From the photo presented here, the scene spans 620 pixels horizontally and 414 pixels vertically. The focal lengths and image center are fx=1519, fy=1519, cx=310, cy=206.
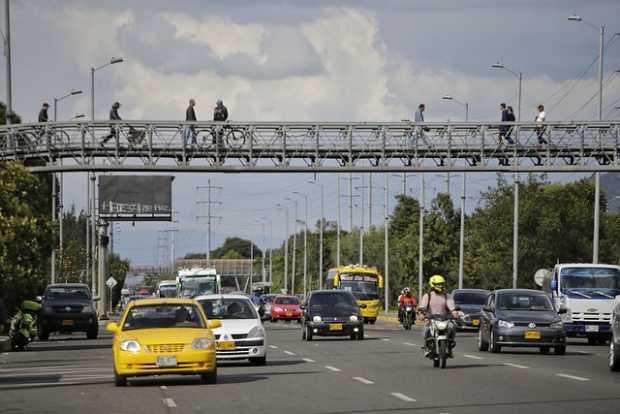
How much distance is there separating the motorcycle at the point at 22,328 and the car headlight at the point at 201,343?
20.4m

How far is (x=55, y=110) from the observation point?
82.0m

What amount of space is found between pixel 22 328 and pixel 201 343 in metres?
20.8

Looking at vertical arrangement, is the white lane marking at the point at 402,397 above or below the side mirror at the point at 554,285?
below

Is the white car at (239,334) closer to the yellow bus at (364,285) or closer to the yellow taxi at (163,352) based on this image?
the yellow taxi at (163,352)

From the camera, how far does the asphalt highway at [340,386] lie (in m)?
21.0

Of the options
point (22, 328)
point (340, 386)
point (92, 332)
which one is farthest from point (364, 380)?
point (92, 332)

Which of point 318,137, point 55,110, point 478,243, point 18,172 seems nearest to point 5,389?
point 18,172

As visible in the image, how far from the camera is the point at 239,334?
31.7m

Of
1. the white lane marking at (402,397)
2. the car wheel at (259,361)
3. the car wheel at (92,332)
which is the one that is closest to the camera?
the white lane marking at (402,397)

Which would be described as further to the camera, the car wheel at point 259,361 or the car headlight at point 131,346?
the car wheel at point 259,361

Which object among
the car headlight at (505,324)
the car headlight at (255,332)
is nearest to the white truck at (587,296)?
the car headlight at (505,324)

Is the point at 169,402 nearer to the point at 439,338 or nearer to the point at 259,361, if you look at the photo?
the point at 439,338

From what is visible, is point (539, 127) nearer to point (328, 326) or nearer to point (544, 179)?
point (328, 326)

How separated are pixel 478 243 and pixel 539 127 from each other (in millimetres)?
35429
